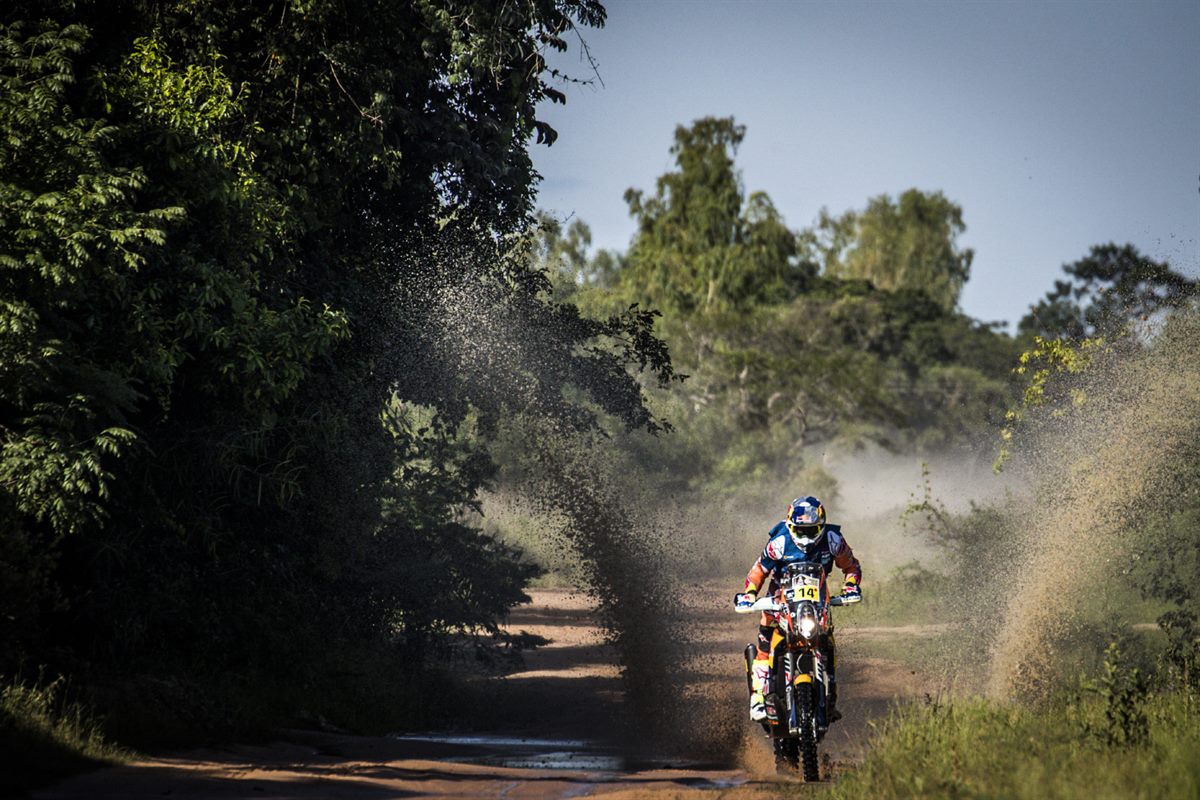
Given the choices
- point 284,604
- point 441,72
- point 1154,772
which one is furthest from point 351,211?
point 1154,772

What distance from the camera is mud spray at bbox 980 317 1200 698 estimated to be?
18.1 m

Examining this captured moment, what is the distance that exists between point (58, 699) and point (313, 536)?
564 cm

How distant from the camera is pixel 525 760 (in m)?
12.8

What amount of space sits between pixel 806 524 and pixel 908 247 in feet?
289

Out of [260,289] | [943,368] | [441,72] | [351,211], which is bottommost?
[260,289]

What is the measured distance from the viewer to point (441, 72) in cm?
1917

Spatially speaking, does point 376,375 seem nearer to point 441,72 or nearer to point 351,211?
point 351,211

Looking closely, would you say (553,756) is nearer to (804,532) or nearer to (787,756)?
(787,756)

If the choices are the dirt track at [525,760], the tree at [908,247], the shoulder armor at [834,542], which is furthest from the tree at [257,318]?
the tree at [908,247]

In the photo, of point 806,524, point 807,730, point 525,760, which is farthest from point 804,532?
point 525,760

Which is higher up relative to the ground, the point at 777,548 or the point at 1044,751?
the point at 777,548

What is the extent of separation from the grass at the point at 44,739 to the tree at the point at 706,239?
56562mm

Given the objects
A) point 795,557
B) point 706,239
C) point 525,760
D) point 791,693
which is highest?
point 706,239

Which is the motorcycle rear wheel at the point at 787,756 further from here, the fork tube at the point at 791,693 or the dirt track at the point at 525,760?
the fork tube at the point at 791,693
